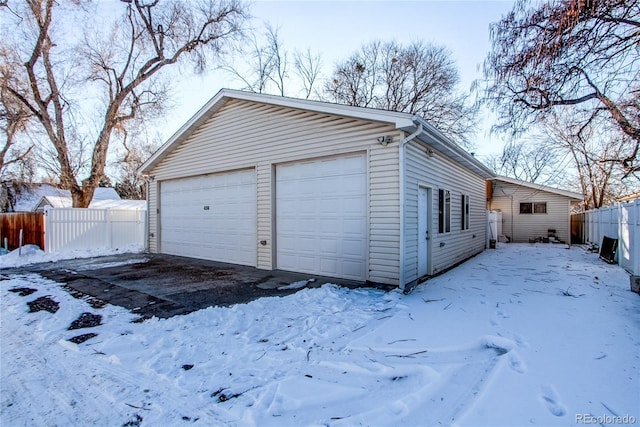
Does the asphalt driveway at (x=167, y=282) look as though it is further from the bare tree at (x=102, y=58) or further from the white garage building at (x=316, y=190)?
the bare tree at (x=102, y=58)

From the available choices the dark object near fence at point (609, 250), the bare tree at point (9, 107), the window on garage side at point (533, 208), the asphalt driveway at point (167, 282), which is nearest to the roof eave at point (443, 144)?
the asphalt driveway at point (167, 282)

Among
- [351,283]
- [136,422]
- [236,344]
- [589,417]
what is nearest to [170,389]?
[136,422]

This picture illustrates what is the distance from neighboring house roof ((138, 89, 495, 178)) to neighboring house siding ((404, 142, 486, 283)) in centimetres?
30

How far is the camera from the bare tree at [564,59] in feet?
14.8

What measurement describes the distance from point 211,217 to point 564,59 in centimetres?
901

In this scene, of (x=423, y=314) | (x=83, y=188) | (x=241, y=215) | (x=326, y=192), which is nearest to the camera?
(x=423, y=314)

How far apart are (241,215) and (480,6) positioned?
7225mm

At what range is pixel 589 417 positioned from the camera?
215 centimetres

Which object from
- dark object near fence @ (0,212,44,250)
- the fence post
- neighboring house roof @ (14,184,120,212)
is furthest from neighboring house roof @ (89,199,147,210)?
the fence post

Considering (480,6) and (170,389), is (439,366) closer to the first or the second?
(170,389)

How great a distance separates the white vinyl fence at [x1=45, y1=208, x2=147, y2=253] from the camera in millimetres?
10820

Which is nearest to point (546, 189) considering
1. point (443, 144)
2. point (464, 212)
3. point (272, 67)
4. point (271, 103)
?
point (464, 212)

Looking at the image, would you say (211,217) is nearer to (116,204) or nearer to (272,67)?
(272,67)

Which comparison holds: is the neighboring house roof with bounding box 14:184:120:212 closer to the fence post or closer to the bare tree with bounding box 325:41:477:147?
the fence post
